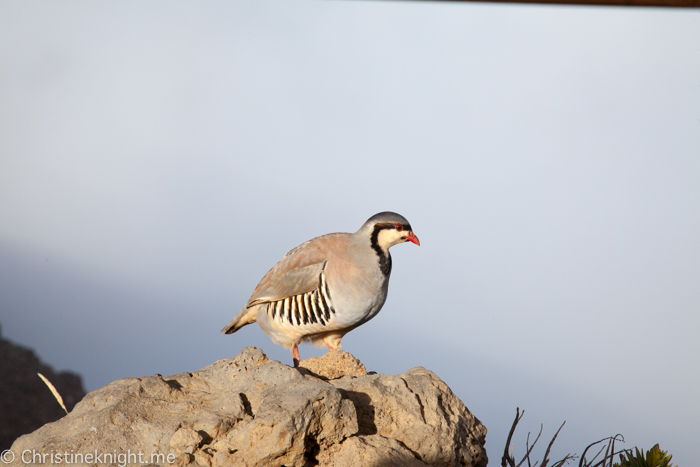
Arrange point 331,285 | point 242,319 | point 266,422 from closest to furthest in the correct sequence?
point 266,422, point 331,285, point 242,319

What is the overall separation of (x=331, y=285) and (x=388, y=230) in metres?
0.71

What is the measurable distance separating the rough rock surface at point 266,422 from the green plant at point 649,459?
4.18ft

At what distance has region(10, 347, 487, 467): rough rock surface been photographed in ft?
9.80

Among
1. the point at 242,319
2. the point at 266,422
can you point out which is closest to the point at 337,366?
the point at 266,422

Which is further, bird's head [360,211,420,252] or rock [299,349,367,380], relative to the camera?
bird's head [360,211,420,252]

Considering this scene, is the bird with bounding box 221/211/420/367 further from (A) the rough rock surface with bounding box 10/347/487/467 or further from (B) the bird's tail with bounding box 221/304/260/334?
(A) the rough rock surface with bounding box 10/347/487/467

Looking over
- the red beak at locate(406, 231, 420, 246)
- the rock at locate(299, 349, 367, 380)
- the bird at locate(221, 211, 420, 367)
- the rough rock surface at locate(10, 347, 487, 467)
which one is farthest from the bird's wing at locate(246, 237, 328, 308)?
the rough rock surface at locate(10, 347, 487, 467)

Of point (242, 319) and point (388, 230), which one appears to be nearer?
point (388, 230)

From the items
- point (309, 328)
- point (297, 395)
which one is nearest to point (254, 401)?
point (297, 395)

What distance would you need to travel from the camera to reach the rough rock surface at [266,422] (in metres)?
2.99

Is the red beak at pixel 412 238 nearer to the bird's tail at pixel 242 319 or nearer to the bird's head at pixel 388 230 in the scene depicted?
the bird's head at pixel 388 230

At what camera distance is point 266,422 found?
9.53 ft

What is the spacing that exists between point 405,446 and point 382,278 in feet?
6.92

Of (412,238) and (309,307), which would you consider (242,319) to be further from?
(412,238)
